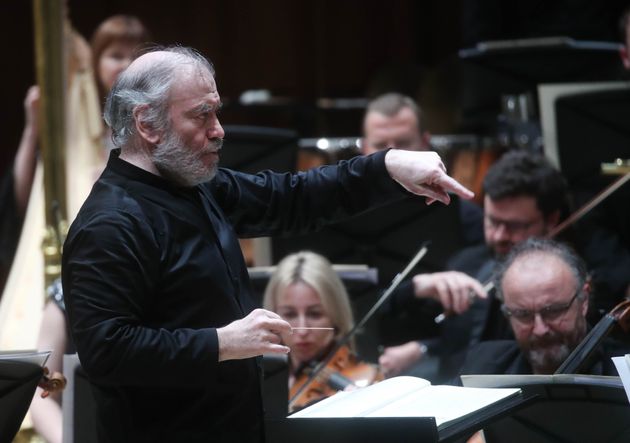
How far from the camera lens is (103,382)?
1854 millimetres

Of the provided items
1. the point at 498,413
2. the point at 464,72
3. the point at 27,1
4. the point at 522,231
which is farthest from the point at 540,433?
the point at 27,1

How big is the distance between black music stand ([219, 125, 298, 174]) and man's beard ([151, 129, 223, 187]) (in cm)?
157

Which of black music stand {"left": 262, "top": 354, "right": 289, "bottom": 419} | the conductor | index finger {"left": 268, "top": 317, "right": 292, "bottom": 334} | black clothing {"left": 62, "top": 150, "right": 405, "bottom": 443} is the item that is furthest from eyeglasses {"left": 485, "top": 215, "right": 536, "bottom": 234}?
index finger {"left": 268, "top": 317, "right": 292, "bottom": 334}

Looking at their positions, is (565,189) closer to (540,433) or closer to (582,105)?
(582,105)

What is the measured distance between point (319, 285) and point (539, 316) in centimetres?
64

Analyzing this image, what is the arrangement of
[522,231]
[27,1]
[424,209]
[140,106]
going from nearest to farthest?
[140,106]
[522,231]
[424,209]
[27,1]

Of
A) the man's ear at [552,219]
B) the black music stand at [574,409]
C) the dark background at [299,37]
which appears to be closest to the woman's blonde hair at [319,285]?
the man's ear at [552,219]

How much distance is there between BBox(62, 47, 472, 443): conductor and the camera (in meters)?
1.83

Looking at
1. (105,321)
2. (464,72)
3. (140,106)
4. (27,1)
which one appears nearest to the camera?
(105,321)

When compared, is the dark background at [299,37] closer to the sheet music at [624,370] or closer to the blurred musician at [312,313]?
the blurred musician at [312,313]

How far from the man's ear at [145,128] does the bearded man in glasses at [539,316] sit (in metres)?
1.04

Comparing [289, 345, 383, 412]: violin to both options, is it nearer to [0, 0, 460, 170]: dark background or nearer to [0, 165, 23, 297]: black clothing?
[0, 165, 23, 297]: black clothing

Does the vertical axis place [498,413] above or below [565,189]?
below

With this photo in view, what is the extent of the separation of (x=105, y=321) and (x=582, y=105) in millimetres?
2198
